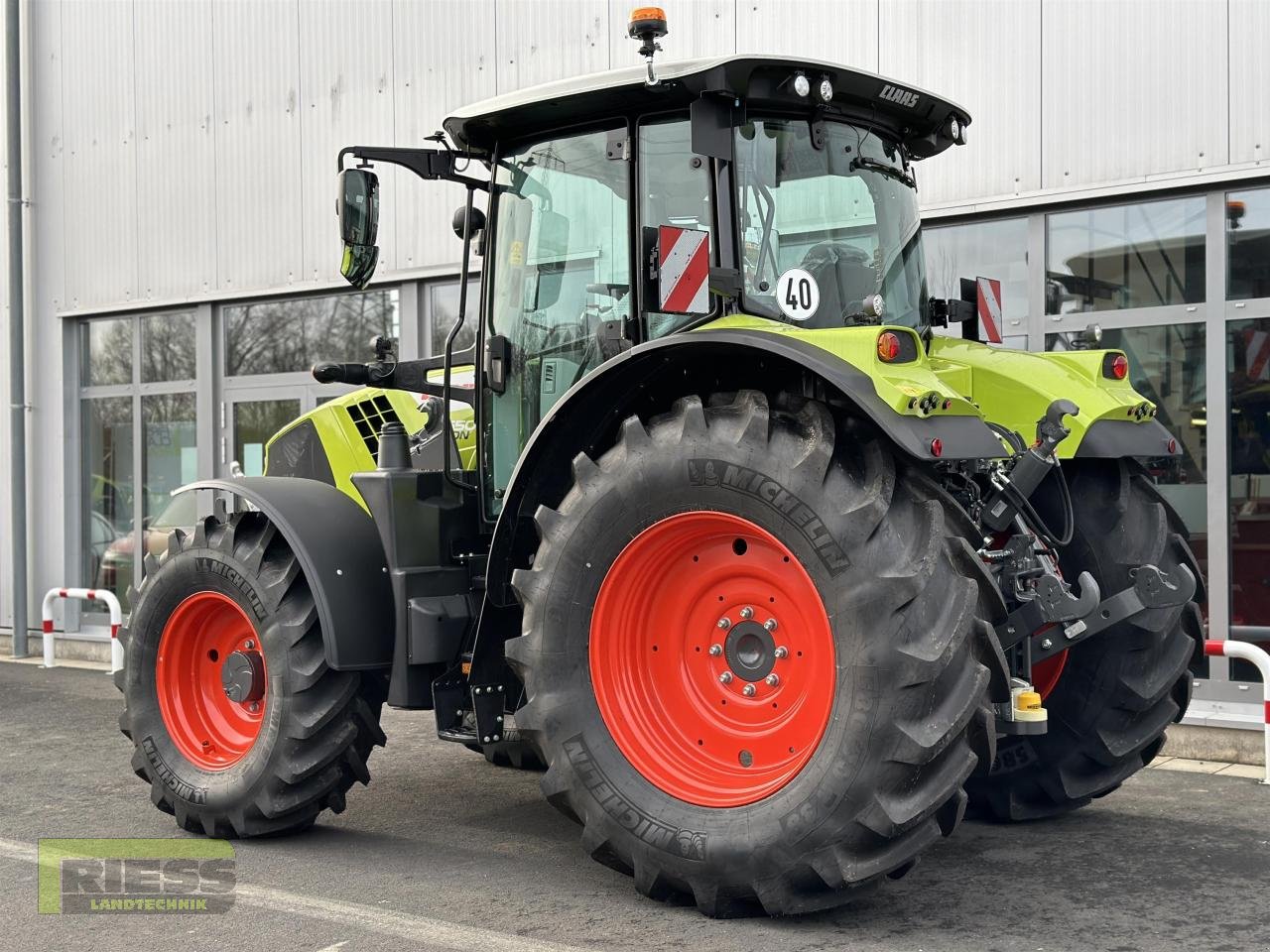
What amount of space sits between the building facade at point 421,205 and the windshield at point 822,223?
3.38 meters

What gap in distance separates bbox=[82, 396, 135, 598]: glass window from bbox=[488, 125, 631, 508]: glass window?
8828 mm

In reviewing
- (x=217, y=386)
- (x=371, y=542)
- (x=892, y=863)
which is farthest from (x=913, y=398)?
(x=217, y=386)

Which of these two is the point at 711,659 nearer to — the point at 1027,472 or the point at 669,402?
the point at 669,402

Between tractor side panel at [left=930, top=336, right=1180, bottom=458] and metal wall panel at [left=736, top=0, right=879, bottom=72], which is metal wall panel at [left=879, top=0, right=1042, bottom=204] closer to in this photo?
metal wall panel at [left=736, top=0, right=879, bottom=72]

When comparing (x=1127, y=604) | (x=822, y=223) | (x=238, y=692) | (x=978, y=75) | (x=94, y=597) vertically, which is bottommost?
(x=94, y=597)

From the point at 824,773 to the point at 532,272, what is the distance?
222cm

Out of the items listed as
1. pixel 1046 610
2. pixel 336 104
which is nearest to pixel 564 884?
pixel 1046 610

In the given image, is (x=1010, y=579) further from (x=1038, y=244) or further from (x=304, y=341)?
(x=304, y=341)

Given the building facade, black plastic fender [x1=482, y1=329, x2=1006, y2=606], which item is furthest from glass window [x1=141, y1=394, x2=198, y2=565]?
black plastic fender [x1=482, y1=329, x2=1006, y2=606]

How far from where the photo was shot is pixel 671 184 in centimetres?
492

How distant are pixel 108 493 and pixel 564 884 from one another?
974 cm

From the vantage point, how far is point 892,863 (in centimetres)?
407

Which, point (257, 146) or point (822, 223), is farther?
point (257, 146)

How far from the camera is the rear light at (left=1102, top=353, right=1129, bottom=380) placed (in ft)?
18.5
